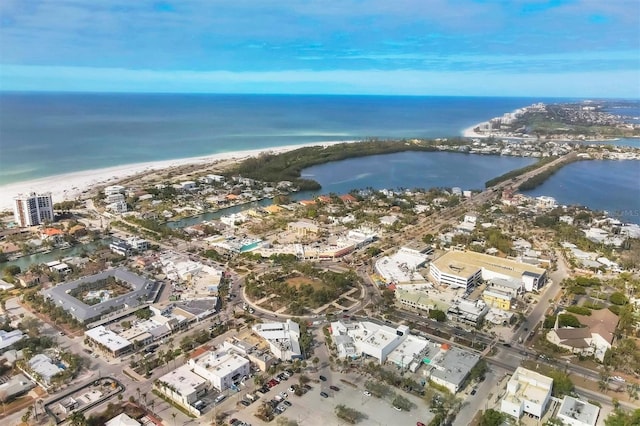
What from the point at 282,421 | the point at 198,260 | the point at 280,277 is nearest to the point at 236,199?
the point at 198,260

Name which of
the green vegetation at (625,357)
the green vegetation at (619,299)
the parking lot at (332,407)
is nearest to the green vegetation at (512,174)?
the green vegetation at (619,299)

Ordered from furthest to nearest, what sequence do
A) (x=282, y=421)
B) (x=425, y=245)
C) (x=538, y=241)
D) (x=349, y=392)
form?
1. (x=538, y=241)
2. (x=425, y=245)
3. (x=349, y=392)
4. (x=282, y=421)

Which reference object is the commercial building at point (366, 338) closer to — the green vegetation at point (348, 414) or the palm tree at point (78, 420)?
the green vegetation at point (348, 414)

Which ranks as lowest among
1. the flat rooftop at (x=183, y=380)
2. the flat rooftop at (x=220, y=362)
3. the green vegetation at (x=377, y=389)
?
the green vegetation at (x=377, y=389)

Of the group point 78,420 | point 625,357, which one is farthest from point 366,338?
point 78,420

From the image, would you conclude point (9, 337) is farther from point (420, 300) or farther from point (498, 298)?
point (498, 298)

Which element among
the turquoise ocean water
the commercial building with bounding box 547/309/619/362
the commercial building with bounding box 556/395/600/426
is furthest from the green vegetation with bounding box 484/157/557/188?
the commercial building with bounding box 556/395/600/426

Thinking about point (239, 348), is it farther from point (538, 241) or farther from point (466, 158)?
point (466, 158)
